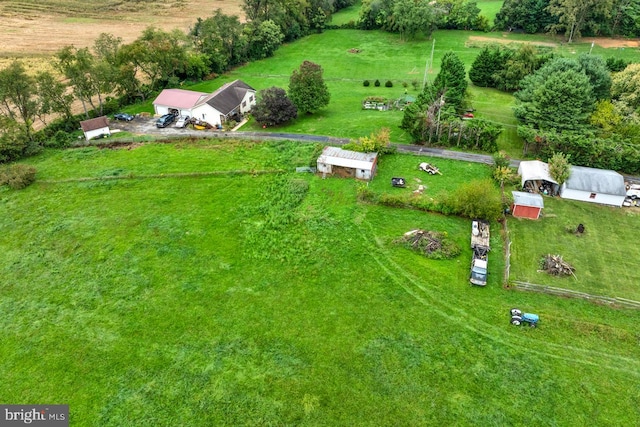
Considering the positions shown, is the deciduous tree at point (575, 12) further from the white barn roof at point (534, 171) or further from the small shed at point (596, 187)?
the small shed at point (596, 187)

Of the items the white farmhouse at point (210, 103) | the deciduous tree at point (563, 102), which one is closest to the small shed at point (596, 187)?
the deciduous tree at point (563, 102)

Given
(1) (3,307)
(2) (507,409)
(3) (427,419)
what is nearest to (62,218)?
(1) (3,307)

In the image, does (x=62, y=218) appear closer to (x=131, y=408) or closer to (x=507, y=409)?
(x=131, y=408)

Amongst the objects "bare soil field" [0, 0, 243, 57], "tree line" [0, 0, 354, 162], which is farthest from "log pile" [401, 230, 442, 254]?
"bare soil field" [0, 0, 243, 57]

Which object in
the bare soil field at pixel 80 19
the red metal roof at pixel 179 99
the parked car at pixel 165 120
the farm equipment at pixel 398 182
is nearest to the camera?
the farm equipment at pixel 398 182

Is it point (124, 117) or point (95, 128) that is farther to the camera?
point (124, 117)

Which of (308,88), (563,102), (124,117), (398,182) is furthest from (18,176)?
(563,102)

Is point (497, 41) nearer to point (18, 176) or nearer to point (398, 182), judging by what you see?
point (398, 182)
